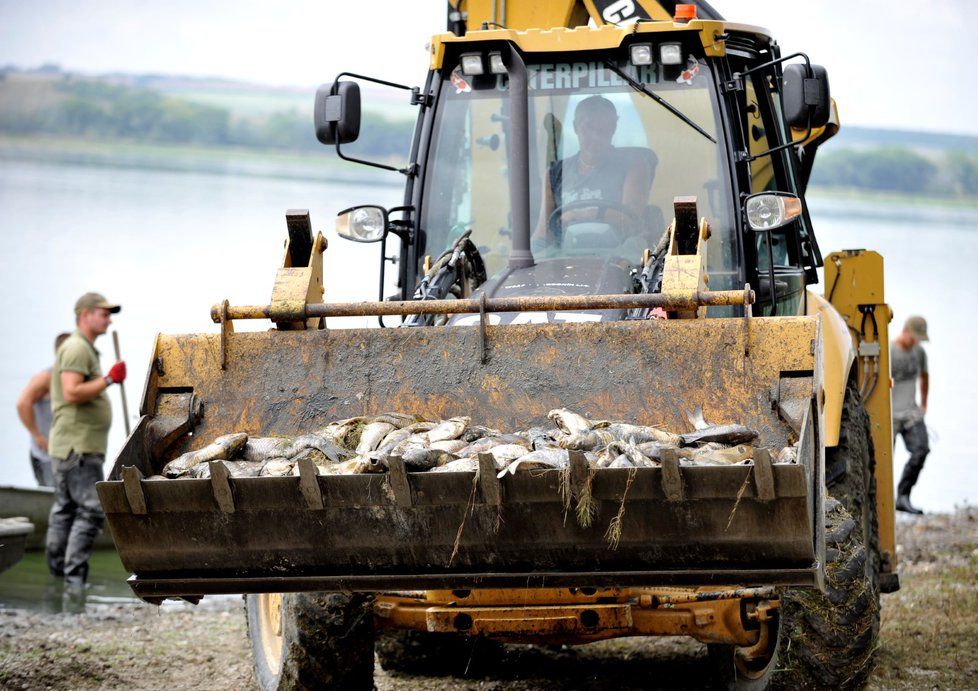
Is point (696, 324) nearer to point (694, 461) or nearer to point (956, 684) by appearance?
point (694, 461)

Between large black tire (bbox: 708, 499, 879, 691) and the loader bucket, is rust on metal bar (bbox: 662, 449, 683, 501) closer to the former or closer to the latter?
the loader bucket

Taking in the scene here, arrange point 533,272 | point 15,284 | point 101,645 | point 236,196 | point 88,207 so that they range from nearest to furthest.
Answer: point 533,272
point 101,645
point 15,284
point 88,207
point 236,196

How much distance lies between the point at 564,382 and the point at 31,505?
21.9 feet

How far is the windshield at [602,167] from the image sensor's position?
6.60 meters

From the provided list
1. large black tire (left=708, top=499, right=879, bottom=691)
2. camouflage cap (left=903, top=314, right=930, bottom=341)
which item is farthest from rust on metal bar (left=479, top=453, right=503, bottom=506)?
camouflage cap (left=903, top=314, right=930, bottom=341)

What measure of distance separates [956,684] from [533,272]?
2636 mm

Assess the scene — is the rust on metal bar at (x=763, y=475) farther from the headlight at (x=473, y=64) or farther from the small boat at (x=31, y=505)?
the small boat at (x=31, y=505)

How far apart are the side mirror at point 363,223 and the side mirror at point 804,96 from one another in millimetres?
1845

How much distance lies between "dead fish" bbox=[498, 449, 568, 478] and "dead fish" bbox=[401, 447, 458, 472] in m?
0.26

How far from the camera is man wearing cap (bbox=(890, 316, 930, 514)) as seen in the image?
13.4 metres

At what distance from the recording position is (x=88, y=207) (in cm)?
4894

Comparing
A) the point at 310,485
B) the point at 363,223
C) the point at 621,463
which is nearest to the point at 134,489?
the point at 310,485

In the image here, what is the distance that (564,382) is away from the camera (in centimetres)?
551

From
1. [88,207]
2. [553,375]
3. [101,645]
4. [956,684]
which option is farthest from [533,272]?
[88,207]
